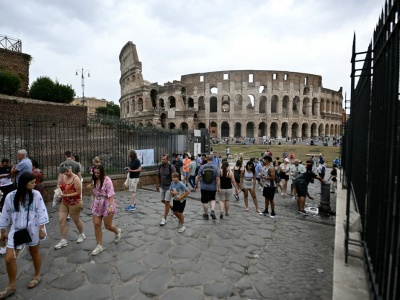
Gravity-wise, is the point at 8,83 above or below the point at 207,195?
above

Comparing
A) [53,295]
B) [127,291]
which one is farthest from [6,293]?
[127,291]

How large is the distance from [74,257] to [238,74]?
4321 cm

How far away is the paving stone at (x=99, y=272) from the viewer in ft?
11.1

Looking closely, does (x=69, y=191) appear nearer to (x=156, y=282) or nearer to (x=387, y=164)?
(x=156, y=282)

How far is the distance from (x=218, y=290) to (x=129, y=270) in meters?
1.42

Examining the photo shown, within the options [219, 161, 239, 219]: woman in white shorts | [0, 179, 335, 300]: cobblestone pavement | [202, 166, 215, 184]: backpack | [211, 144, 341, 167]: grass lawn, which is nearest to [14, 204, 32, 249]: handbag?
[0, 179, 335, 300]: cobblestone pavement

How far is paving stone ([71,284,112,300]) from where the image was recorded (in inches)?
119

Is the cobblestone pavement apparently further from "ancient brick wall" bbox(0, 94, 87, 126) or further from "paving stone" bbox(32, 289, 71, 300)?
"ancient brick wall" bbox(0, 94, 87, 126)

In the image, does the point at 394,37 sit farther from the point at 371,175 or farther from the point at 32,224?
the point at 32,224

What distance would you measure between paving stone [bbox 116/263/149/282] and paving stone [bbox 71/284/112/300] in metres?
0.29

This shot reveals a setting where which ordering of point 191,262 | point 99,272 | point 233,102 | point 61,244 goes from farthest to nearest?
point 233,102 < point 61,244 < point 191,262 < point 99,272

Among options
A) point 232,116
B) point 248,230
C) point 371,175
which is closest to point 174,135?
point 248,230

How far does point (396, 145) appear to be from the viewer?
5.32 ft

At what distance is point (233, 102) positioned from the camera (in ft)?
142
